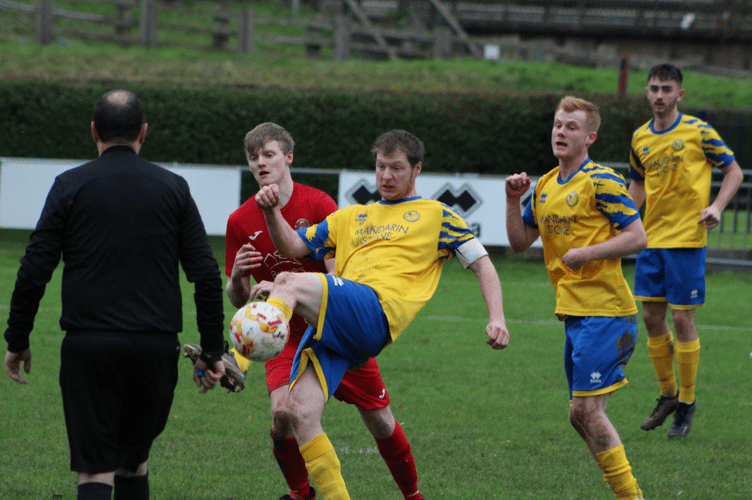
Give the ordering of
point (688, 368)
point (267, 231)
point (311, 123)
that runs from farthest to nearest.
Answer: point (311, 123), point (688, 368), point (267, 231)

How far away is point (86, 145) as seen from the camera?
1569 cm

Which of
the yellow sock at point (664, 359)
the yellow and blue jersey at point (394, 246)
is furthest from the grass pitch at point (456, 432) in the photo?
the yellow and blue jersey at point (394, 246)

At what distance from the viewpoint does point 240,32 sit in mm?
24812

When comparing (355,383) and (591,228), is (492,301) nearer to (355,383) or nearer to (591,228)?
(591,228)

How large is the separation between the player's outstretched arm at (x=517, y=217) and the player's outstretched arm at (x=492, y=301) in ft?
1.50

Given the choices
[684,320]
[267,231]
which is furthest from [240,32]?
[267,231]

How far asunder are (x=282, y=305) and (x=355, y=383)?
3.52 feet

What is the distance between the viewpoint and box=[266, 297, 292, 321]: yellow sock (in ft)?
12.6

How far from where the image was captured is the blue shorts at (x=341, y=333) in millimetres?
4105

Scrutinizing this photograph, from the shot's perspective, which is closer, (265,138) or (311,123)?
(265,138)

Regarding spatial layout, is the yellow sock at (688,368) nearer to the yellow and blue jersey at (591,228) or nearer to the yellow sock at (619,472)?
the yellow and blue jersey at (591,228)

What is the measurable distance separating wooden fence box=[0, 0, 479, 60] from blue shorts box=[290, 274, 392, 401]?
2105cm

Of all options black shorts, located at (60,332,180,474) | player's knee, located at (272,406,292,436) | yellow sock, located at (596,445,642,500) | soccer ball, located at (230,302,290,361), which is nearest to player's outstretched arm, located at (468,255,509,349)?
yellow sock, located at (596,445,642,500)

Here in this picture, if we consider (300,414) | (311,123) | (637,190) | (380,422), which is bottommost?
(380,422)
